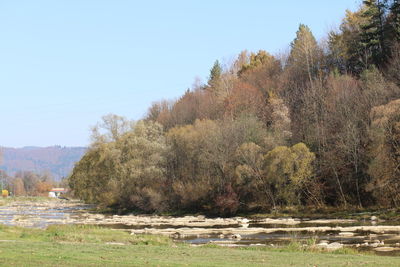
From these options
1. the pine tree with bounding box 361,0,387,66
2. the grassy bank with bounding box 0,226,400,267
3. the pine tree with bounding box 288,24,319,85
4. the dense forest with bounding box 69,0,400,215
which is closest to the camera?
the grassy bank with bounding box 0,226,400,267

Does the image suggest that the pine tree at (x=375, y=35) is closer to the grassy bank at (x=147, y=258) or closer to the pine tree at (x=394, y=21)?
the pine tree at (x=394, y=21)

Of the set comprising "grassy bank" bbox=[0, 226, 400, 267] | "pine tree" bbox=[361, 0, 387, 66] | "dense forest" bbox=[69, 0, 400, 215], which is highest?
"pine tree" bbox=[361, 0, 387, 66]

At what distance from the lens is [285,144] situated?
251ft

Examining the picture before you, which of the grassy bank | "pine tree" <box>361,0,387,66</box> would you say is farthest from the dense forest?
the grassy bank

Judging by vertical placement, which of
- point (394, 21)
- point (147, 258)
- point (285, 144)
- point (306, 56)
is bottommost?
point (147, 258)

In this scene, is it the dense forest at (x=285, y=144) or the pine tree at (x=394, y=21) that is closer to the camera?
the dense forest at (x=285, y=144)

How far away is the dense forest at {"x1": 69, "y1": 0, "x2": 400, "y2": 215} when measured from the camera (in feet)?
218

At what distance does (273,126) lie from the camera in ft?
274

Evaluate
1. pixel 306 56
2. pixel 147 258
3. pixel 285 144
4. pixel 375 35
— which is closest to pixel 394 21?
pixel 375 35

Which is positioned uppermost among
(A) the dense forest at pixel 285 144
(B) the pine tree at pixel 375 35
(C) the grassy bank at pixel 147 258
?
(B) the pine tree at pixel 375 35

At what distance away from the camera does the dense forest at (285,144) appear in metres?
66.5

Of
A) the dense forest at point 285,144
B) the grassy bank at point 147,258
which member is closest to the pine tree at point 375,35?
the dense forest at point 285,144

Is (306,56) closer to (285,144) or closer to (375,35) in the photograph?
(375,35)

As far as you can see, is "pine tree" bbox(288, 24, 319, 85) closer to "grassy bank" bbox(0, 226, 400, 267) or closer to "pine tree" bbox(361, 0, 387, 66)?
"pine tree" bbox(361, 0, 387, 66)
